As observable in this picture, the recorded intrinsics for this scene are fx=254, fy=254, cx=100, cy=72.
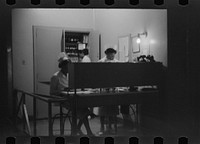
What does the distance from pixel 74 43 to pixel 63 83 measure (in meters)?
0.48

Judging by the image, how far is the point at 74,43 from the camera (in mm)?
2764

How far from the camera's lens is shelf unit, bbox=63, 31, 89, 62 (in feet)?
8.55

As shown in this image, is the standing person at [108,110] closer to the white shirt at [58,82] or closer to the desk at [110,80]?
the desk at [110,80]

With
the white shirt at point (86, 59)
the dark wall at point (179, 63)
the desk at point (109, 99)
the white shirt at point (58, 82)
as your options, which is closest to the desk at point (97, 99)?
the desk at point (109, 99)

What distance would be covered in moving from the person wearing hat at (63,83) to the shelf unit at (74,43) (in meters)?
0.08

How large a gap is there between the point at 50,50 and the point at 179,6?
133 centimetres

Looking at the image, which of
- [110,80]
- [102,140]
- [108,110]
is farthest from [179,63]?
[102,140]

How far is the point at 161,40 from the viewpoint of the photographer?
2.66 meters

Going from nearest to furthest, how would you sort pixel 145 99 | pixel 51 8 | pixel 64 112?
pixel 51 8, pixel 64 112, pixel 145 99

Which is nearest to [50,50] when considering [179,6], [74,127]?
[74,127]

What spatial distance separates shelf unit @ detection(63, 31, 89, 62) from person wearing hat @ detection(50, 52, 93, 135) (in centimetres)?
8

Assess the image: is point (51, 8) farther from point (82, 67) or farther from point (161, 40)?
point (161, 40)

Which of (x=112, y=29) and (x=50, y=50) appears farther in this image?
(x=112, y=29)

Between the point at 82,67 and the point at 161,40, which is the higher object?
the point at 161,40
